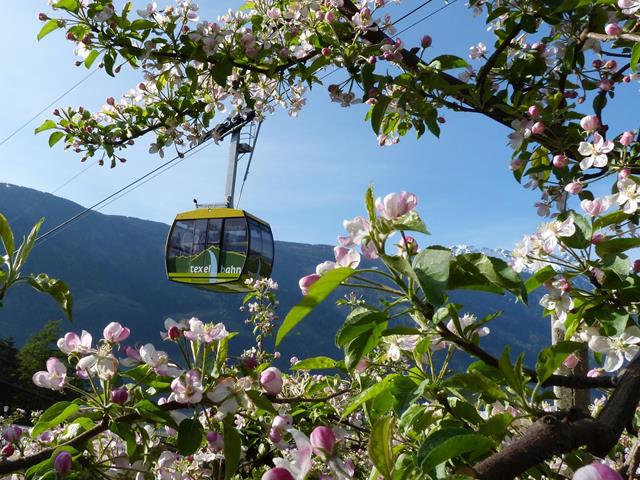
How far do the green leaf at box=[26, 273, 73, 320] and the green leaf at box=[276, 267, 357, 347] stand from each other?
608 millimetres

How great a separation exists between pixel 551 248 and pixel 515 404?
0.41m

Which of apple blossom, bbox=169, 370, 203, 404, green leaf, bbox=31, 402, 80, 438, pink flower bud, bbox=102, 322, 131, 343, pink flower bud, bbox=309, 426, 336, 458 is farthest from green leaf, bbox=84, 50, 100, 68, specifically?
pink flower bud, bbox=309, 426, 336, 458

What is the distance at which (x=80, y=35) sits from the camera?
214cm

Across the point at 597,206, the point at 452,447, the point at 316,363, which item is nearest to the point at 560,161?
the point at 597,206

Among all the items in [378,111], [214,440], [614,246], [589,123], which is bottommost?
[214,440]

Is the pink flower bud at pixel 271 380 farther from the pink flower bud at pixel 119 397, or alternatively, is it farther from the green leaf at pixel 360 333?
the green leaf at pixel 360 333

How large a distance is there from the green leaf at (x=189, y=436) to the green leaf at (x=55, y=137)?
2095mm

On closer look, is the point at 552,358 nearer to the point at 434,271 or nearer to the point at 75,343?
the point at 434,271

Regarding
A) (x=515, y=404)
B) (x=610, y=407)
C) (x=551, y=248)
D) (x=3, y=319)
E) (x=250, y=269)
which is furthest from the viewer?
(x=3, y=319)

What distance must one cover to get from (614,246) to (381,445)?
24.0 inches

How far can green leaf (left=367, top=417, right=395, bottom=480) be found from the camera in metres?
0.51

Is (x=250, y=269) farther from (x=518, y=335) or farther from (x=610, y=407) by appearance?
(x=518, y=335)

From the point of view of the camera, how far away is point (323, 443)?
0.60m

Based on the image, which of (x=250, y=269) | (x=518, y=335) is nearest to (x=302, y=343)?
(x=518, y=335)
